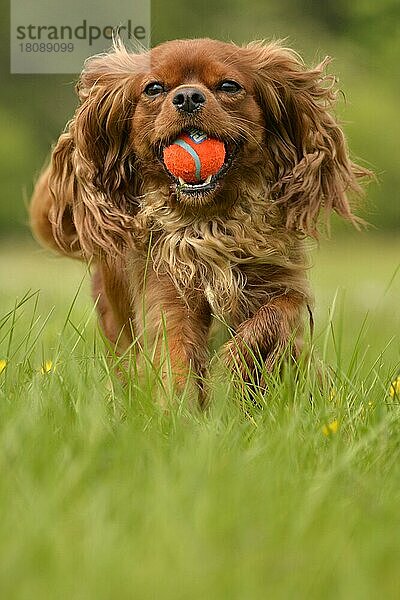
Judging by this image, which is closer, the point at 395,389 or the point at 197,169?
the point at 395,389

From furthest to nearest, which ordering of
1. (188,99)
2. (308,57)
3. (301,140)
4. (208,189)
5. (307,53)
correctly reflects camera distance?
1. (307,53)
2. (308,57)
3. (301,140)
4. (208,189)
5. (188,99)

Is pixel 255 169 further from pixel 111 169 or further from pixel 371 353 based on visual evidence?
pixel 371 353

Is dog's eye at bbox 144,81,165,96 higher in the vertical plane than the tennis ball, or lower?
higher

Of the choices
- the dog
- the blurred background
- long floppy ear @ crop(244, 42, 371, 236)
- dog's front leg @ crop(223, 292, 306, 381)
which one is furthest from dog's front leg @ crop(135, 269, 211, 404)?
the blurred background

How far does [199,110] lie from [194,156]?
0.12m

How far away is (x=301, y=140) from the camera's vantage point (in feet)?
10.8

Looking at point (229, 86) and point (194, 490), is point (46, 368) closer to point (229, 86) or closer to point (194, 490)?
point (229, 86)

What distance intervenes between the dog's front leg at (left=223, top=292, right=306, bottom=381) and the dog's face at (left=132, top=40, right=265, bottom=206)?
353mm

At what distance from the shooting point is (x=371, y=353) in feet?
13.3

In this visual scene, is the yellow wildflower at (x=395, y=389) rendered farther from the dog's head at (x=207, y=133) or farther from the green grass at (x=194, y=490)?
the dog's head at (x=207, y=133)

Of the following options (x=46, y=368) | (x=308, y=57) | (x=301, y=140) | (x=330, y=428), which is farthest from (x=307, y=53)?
(x=330, y=428)

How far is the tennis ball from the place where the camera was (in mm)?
2990

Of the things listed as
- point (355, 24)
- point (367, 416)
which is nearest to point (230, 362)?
point (367, 416)

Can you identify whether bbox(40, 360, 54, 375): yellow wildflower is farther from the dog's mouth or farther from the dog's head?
the dog's mouth
